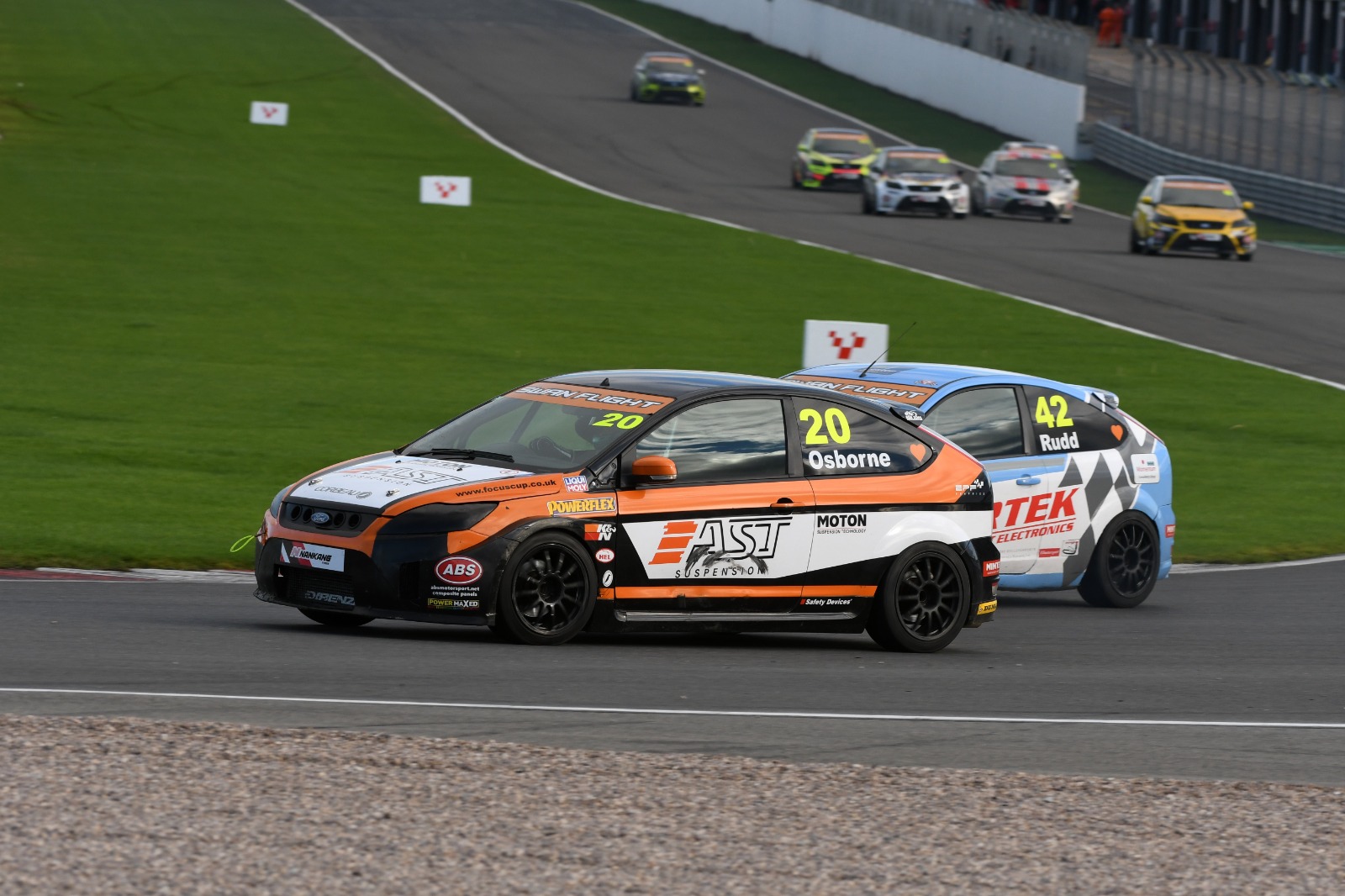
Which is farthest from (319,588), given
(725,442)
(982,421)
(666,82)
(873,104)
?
(873,104)

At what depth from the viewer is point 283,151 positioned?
47.9m

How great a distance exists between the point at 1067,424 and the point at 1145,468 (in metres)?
0.80

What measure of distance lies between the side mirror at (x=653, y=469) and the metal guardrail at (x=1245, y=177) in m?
38.3

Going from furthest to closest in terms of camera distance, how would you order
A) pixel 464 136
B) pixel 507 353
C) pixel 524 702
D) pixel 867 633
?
1. pixel 464 136
2. pixel 507 353
3. pixel 867 633
4. pixel 524 702

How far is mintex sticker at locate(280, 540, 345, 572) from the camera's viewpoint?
10516mm

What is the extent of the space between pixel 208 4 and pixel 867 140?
36.8 metres

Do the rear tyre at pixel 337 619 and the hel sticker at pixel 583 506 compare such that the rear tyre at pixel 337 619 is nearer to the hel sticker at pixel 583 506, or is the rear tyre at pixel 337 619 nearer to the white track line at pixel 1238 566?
the hel sticker at pixel 583 506

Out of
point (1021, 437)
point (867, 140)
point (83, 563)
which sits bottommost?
point (83, 563)

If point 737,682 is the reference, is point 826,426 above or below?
above

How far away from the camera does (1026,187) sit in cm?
4497

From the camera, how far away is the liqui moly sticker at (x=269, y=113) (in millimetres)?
51219

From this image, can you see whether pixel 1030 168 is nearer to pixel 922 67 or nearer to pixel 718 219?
pixel 718 219

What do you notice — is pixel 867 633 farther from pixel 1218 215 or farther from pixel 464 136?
pixel 464 136

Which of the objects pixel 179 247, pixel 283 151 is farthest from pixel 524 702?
pixel 283 151
